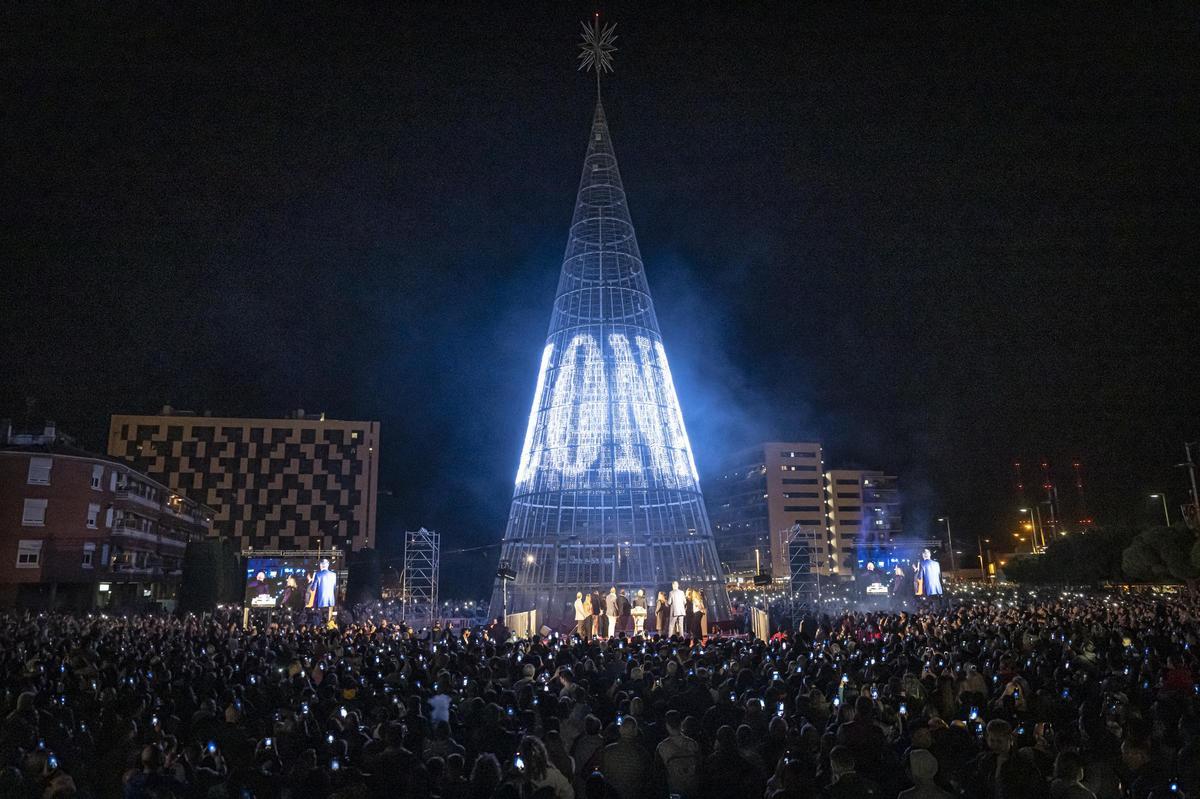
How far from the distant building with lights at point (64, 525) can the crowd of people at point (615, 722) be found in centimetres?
3266

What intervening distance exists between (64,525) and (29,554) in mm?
2256

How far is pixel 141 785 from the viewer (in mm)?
6914

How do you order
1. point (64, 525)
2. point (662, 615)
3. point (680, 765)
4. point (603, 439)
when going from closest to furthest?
point (680, 765)
point (662, 615)
point (603, 439)
point (64, 525)

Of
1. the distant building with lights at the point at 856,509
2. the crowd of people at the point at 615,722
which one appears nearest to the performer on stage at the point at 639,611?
the crowd of people at the point at 615,722

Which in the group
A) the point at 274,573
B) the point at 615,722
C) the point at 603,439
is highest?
the point at 603,439

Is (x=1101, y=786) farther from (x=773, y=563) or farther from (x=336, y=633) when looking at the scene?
(x=773, y=563)

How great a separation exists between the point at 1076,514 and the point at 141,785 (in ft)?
398

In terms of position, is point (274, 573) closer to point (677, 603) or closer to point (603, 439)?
point (603, 439)

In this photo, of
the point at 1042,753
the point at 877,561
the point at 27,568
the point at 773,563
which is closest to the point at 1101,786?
the point at 1042,753

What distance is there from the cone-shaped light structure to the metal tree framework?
4cm

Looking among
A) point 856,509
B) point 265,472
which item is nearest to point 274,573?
point 265,472

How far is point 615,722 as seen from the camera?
895 cm

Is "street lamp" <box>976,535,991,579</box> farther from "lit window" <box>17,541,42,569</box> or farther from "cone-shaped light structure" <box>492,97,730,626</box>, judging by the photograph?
"lit window" <box>17,541,42,569</box>

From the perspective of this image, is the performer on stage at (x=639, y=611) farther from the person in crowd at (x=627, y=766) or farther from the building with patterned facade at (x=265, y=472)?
the building with patterned facade at (x=265, y=472)
